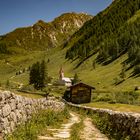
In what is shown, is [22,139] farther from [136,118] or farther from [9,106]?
[136,118]

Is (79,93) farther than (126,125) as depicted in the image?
Yes

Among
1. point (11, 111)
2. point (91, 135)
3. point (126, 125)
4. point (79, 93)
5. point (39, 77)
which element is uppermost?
point (39, 77)

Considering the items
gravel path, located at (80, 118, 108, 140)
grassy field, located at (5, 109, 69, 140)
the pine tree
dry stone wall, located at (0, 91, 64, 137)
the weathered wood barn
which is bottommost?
gravel path, located at (80, 118, 108, 140)

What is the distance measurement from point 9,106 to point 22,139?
194cm

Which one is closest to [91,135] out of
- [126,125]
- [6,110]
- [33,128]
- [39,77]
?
[126,125]

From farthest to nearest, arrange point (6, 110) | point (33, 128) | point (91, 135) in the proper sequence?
1. point (91, 135)
2. point (33, 128)
3. point (6, 110)

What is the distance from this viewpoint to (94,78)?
19312cm

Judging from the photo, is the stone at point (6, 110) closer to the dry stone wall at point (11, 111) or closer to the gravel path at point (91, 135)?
the dry stone wall at point (11, 111)

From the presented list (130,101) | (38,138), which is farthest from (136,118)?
(130,101)

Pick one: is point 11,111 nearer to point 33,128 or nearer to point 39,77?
point 33,128

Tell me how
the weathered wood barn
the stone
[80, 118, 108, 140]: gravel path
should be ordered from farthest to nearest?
the weathered wood barn
[80, 118, 108, 140]: gravel path
the stone

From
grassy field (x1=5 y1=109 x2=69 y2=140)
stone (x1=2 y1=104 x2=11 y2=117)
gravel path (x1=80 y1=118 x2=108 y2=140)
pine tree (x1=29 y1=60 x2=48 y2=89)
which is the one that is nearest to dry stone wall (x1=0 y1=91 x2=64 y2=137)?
stone (x1=2 y1=104 x2=11 y2=117)

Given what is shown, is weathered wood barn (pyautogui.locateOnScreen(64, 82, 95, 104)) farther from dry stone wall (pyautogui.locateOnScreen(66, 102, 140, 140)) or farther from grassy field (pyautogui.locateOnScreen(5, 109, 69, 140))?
dry stone wall (pyautogui.locateOnScreen(66, 102, 140, 140))

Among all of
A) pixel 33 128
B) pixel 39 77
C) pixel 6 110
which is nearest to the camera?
pixel 6 110
